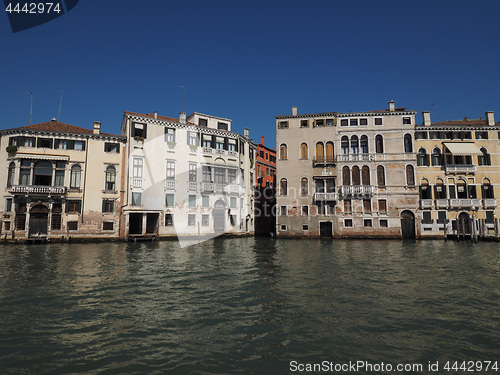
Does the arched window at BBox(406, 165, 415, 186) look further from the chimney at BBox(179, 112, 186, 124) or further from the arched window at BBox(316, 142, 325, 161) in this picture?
the chimney at BBox(179, 112, 186, 124)

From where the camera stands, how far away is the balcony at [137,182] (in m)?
29.2

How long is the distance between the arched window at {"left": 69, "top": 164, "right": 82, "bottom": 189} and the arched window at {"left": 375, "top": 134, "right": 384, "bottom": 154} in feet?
96.7

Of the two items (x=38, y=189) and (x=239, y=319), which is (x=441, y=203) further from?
(x=38, y=189)

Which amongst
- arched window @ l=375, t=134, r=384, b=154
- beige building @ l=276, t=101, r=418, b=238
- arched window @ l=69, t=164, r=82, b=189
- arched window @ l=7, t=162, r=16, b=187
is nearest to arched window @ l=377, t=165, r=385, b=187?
beige building @ l=276, t=101, r=418, b=238

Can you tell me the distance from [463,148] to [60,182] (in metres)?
38.6

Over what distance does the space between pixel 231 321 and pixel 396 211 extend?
28.8 meters

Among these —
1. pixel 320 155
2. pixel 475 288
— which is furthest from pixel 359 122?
pixel 475 288

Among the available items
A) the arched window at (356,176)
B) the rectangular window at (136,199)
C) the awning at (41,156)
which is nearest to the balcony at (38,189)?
the awning at (41,156)

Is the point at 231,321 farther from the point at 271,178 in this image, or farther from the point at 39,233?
the point at 271,178

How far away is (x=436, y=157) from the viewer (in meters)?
31.2

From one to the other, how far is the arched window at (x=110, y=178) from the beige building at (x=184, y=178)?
4.45 ft

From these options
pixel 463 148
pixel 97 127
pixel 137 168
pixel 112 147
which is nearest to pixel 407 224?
pixel 463 148

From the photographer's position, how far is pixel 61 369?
479cm

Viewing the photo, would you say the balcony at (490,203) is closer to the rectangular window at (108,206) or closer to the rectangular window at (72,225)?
the rectangular window at (108,206)
